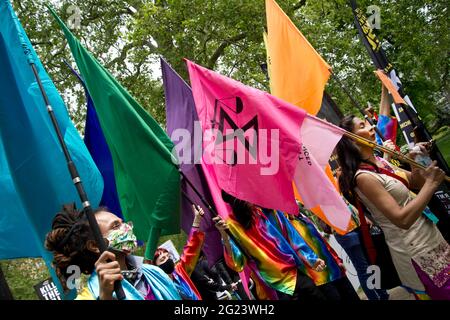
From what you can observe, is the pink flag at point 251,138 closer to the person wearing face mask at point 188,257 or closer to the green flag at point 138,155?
the green flag at point 138,155

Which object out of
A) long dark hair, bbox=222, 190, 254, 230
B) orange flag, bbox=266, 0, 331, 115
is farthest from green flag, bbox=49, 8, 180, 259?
orange flag, bbox=266, 0, 331, 115

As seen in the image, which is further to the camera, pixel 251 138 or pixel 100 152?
pixel 100 152

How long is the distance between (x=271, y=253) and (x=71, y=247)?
7.03 feet

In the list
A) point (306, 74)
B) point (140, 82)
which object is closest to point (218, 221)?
point (306, 74)

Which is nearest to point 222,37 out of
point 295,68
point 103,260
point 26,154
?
point 295,68

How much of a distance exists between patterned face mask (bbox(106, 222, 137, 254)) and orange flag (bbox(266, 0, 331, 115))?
8.43 feet

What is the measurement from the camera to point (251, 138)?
3832 millimetres

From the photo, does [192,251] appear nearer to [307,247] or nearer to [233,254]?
[233,254]

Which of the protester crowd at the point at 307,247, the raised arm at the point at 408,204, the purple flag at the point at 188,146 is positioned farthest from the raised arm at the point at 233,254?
the raised arm at the point at 408,204

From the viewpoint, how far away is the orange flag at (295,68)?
4848 mm

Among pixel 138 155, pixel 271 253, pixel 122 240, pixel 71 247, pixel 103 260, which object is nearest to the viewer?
pixel 103 260

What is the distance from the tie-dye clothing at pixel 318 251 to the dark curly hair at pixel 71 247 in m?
2.28

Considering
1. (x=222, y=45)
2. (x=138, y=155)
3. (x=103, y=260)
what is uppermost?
(x=222, y=45)
